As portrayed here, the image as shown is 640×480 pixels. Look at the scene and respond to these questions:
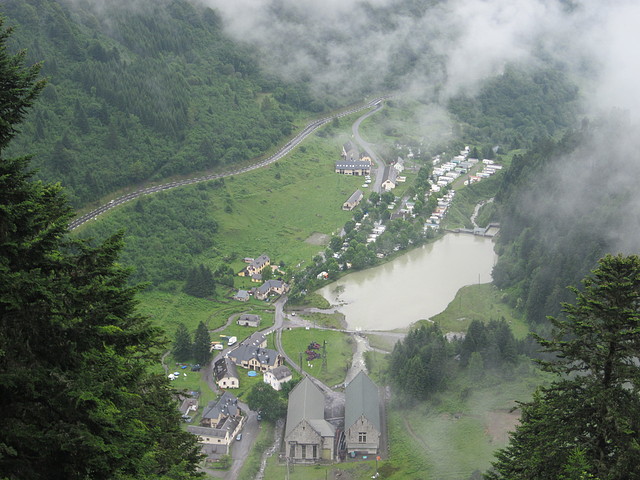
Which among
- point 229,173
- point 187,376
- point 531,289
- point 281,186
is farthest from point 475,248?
point 187,376

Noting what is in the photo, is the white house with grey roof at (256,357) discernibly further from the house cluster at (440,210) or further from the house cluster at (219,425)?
the house cluster at (440,210)

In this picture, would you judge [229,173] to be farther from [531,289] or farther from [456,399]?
[456,399]

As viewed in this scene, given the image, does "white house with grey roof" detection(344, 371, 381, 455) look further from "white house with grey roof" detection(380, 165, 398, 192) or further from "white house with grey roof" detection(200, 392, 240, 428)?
"white house with grey roof" detection(380, 165, 398, 192)

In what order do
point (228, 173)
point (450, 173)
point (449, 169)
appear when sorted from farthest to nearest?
point (449, 169), point (450, 173), point (228, 173)

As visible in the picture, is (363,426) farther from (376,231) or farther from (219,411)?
(376,231)

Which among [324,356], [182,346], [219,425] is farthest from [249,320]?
[219,425]

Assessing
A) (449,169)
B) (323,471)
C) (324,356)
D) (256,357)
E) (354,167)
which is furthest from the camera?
(449,169)
